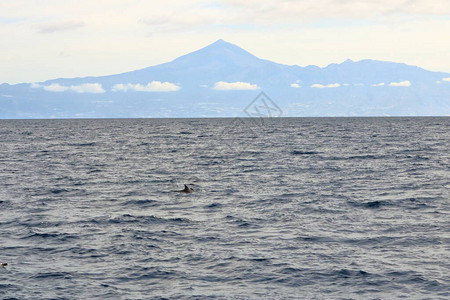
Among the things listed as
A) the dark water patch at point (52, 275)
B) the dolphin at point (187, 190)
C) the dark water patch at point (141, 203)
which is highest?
the dolphin at point (187, 190)

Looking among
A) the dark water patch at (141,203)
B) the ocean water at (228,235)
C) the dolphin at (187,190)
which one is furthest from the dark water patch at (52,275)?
the dolphin at (187,190)

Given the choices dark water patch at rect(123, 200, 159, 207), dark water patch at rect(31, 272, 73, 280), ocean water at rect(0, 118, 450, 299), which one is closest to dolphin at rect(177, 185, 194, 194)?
ocean water at rect(0, 118, 450, 299)

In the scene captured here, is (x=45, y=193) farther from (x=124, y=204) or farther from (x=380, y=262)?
(x=380, y=262)

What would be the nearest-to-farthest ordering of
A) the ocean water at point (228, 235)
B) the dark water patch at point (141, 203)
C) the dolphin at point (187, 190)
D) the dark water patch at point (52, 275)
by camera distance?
the ocean water at point (228, 235) < the dark water patch at point (52, 275) < the dark water patch at point (141, 203) < the dolphin at point (187, 190)

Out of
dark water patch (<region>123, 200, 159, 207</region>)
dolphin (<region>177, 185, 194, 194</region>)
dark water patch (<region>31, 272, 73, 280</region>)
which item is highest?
dolphin (<region>177, 185, 194, 194</region>)

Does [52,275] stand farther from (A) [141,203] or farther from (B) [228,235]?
(A) [141,203]

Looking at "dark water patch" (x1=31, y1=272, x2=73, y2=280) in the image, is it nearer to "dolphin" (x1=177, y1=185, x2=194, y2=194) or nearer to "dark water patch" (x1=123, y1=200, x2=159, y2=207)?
"dark water patch" (x1=123, y1=200, x2=159, y2=207)

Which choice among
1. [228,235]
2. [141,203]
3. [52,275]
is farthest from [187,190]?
[52,275]

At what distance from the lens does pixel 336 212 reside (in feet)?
102

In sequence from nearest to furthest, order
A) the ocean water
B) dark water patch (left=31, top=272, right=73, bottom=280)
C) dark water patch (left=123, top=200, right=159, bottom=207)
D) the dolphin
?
the ocean water → dark water patch (left=31, top=272, right=73, bottom=280) → dark water patch (left=123, top=200, right=159, bottom=207) → the dolphin

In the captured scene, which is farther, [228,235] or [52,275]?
[228,235]

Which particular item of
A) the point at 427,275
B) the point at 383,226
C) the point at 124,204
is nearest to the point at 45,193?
the point at 124,204

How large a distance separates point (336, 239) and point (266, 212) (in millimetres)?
7020

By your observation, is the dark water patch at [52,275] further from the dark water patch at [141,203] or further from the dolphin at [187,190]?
the dolphin at [187,190]
